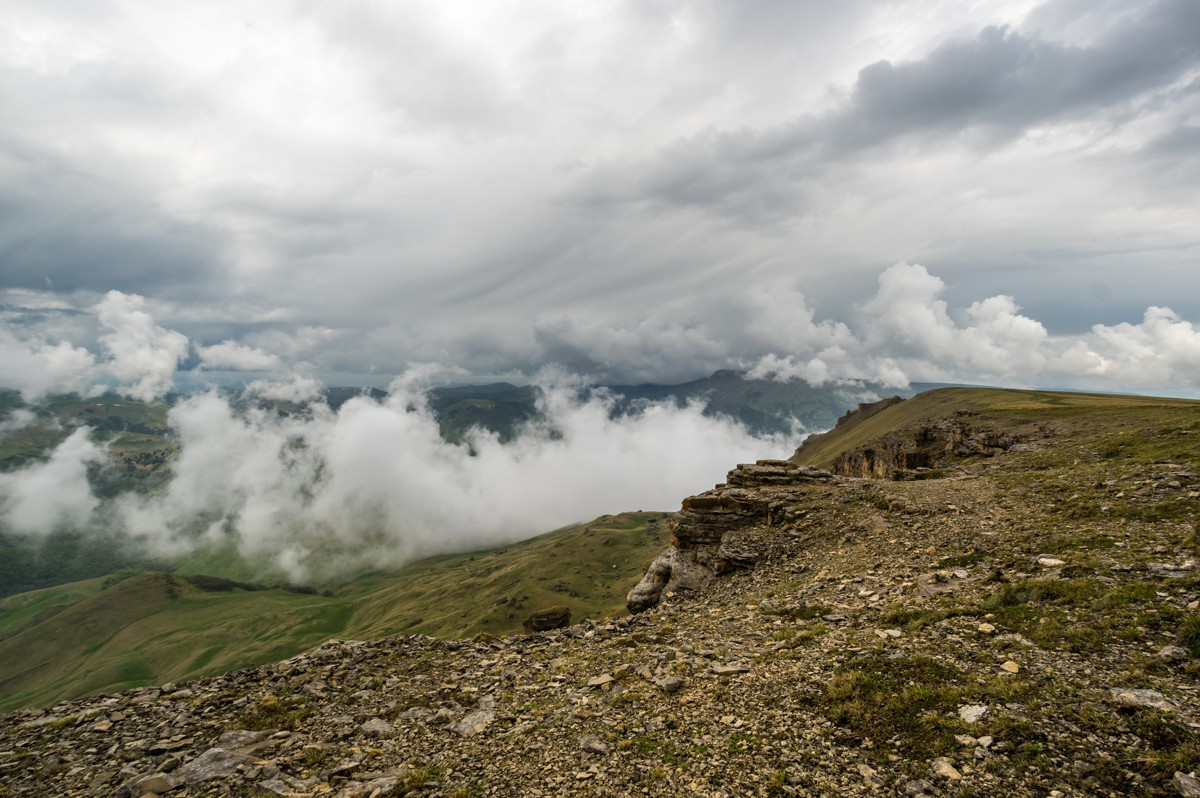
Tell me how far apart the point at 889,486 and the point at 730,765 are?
30151 mm

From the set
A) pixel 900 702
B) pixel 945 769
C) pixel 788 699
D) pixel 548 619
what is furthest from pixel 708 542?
pixel 548 619

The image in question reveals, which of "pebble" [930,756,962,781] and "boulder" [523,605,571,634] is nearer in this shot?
"pebble" [930,756,962,781]

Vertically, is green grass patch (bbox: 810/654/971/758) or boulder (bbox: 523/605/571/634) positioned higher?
green grass patch (bbox: 810/654/971/758)

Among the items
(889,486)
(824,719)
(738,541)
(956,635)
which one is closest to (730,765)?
(824,719)

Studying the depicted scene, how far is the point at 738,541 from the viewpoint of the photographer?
31859 mm

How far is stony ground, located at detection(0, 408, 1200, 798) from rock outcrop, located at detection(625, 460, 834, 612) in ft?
17.9

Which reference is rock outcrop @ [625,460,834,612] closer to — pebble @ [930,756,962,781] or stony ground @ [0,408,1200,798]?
stony ground @ [0,408,1200,798]

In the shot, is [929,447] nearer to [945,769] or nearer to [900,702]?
[900,702]

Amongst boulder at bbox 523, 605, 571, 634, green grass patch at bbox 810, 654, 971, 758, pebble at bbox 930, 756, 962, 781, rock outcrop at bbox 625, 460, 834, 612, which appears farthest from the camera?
boulder at bbox 523, 605, 571, 634

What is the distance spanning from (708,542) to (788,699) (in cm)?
2087

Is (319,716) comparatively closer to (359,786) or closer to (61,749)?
(359,786)

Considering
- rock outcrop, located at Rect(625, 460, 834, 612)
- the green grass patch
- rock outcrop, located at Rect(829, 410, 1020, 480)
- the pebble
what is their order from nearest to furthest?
the pebble, the green grass patch, rock outcrop, located at Rect(625, 460, 834, 612), rock outcrop, located at Rect(829, 410, 1020, 480)

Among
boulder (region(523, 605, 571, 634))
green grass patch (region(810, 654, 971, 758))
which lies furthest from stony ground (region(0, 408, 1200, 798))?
boulder (region(523, 605, 571, 634))

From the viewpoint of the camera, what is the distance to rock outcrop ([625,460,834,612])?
1235 inches
